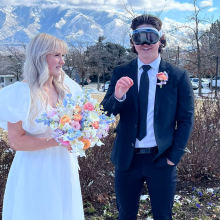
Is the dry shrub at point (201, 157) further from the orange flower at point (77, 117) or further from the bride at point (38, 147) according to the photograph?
the orange flower at point (77, 117)

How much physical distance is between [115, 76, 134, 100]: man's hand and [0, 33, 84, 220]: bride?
49 cm

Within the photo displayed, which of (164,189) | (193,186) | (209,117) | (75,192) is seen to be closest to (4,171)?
(75,192)

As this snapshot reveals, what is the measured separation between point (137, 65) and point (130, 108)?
406mm

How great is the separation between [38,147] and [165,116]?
107 centimetres

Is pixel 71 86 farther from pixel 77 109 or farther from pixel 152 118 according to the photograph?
pixel 152 118

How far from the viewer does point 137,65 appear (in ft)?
8.57

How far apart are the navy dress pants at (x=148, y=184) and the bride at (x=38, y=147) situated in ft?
1.40

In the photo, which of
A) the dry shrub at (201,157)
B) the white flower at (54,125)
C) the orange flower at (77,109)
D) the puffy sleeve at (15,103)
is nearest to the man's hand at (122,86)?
the orange flower at (77,109)

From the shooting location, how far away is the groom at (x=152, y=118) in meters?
2.44

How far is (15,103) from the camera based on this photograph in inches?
86.9

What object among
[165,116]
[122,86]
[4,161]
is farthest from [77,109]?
[4,161]

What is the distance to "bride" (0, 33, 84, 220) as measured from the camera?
7.21 feet

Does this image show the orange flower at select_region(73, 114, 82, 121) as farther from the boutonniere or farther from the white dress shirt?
the boutonniere

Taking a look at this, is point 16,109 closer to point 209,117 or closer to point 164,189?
point 164,189
